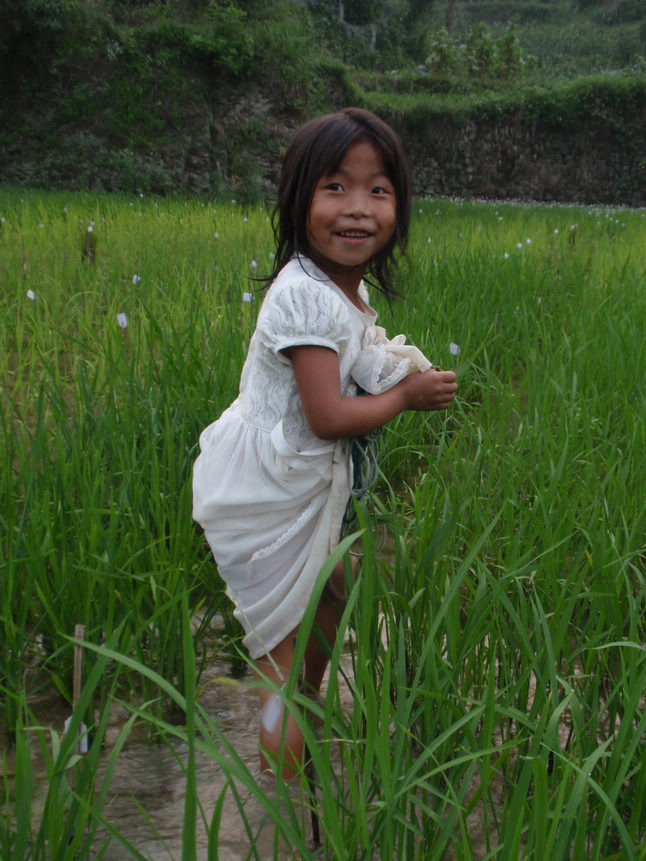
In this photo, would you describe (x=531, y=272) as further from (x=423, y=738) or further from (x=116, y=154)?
(x=116, y=154)

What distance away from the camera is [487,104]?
16.9m

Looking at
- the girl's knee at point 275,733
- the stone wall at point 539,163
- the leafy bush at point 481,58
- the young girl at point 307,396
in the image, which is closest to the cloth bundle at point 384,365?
the young girl at point 307,396

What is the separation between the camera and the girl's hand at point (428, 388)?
1.24m

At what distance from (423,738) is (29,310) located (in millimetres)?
2271

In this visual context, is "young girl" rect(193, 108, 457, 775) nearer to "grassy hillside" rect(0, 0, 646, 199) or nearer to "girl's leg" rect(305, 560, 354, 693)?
"girl's leg" rect(305, 560, 354, 693)

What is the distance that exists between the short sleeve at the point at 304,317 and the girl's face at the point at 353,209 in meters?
0.08

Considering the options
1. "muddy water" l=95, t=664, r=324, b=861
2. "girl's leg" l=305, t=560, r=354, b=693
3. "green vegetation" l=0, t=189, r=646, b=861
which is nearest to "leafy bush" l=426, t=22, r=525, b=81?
"green vegetation" l=0, t=189, r=646, b=861

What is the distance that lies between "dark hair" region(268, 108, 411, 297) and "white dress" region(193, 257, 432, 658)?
7cm

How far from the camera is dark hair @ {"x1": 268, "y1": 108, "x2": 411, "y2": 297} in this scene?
47.9 inches

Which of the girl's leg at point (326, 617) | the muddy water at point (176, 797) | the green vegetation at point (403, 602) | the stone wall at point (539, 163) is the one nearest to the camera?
the green vegetation at point (403, 602)

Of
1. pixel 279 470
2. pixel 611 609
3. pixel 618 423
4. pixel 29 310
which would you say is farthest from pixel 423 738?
pixel 29 310

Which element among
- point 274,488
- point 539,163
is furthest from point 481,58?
point 274,488

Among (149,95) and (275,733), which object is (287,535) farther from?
(149,95)

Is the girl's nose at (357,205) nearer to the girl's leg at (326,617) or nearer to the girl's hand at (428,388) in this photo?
the girl's hand at (428,388)
